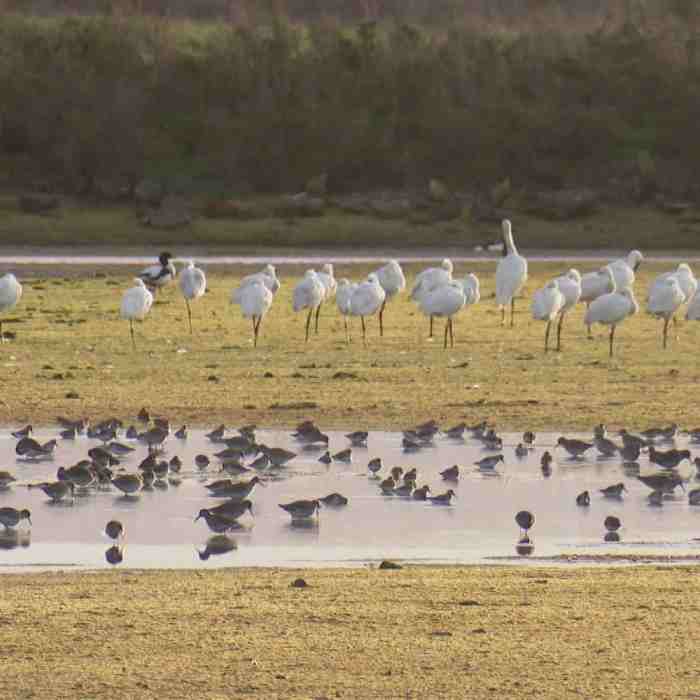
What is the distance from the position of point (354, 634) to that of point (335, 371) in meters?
12.6

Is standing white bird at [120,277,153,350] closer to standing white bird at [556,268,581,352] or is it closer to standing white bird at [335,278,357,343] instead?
standing white bird at [335,278,357,343]

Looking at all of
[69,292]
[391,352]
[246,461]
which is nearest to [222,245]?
[69,292]

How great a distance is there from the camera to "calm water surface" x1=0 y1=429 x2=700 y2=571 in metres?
11.7

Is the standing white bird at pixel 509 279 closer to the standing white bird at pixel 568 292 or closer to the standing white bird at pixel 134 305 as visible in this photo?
the standing white bird at pixel 568 292

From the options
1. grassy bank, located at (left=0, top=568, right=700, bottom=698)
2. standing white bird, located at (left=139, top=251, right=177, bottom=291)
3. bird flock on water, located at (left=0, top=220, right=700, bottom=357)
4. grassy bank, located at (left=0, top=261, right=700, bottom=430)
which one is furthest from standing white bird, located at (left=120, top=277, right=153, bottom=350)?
grassy bank, located at (left=0, top=568, right=700, bottom=698)

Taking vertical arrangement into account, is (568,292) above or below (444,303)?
above

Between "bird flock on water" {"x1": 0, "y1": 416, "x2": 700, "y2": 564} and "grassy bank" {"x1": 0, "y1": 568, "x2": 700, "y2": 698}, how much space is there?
1.44 metres

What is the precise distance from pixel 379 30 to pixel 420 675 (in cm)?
5493

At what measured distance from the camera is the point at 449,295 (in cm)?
2439

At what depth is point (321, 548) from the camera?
12.0 m

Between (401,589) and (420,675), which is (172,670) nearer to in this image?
(420,675)

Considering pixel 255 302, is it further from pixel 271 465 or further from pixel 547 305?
pixel 271 465

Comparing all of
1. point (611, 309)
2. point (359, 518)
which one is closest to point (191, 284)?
point (611, 309)

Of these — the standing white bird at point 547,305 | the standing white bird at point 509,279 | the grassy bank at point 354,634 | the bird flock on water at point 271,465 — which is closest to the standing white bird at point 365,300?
the standing white bird at point 547,305
